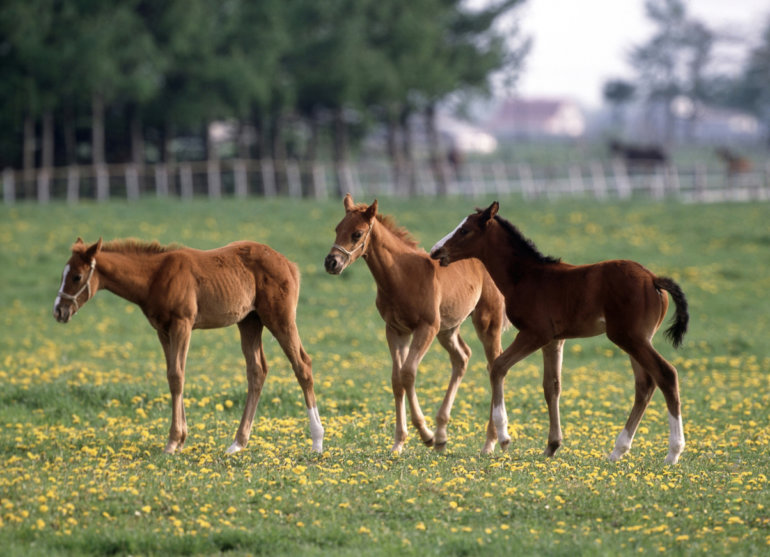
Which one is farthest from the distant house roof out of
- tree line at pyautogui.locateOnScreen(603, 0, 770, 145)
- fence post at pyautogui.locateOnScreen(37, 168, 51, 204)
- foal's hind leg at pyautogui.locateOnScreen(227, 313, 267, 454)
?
foal's hind leg at pyautogui.locateOnScreen(227, 313, 267, 454)

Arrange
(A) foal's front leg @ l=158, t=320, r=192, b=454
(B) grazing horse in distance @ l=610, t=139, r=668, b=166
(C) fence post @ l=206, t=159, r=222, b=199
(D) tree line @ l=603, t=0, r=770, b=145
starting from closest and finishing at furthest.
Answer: (A) foal's front leg @ l=158, t=320, r=192, b=454 < (C) fence post @ l=206, t=159, r=222, b=199 < (B) grazing horse in distance @ l=610, t=139, r=668, b=166 < (D) tree line @ l=603, t=0, r=770, b=145

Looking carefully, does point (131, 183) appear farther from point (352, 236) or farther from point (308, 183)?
point (352, 236)

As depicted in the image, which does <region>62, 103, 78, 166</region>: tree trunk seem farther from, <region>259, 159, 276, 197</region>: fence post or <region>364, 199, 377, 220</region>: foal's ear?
<region>364, 199, 377, 220</region>: foal's ear

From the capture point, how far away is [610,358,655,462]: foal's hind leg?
32.3ft

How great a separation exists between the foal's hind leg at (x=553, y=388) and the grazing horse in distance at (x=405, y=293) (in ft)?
1.89

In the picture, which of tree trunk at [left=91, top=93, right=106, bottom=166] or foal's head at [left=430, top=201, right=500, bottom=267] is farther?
tree trunk at [left=91, top=93, right=106, bottom=166]

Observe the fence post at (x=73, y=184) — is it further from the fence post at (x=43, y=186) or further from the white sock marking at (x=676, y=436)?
the white sock marking at (x=676, y=436)

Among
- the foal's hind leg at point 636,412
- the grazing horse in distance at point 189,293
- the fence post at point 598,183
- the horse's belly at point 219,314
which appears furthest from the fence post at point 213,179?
the foal's hind leg at point 636,412

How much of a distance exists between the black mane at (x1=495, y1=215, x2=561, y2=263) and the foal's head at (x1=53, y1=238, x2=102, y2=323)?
Result: 3.82 m

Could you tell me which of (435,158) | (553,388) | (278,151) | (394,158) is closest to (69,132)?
(278,151)

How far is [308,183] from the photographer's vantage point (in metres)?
48.0

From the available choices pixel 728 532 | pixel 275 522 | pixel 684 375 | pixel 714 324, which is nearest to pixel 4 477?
pixel 275 522

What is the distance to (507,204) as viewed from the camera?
40125mm

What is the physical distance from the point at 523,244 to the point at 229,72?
35.7 meters
